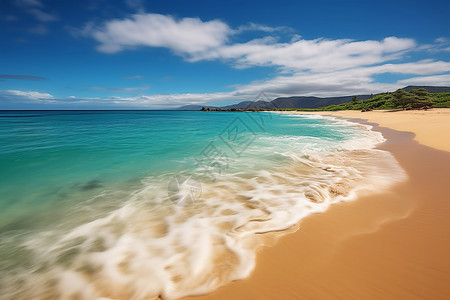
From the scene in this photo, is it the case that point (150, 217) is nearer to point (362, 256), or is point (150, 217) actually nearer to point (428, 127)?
point (362, 256)

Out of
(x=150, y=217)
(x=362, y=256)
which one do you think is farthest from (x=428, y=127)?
(x=150, y=217)

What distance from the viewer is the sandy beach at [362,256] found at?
2.12m

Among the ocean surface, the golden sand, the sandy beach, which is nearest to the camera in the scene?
the sandy beach

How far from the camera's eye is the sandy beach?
212 cm

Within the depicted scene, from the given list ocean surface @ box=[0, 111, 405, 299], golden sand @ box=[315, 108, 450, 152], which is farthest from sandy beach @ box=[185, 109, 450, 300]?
golden sand @ box=[315, 108, 450, 152]

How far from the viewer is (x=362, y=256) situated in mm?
2572

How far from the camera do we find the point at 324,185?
5289 mm

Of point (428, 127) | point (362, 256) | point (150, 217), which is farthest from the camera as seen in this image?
point (428, 127)

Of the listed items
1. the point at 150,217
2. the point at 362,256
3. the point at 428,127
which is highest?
the point at 428,127

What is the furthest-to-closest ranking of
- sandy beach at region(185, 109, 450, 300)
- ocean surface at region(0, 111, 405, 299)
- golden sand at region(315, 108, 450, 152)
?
1. golden sand at region(315, 108, 450, 152)
2. ocean surface at region(0, 111, 405, 299)
3. sandy beach at region(185, 109, 450, 300)

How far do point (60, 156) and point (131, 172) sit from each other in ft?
17.7

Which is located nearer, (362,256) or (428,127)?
(362,256)

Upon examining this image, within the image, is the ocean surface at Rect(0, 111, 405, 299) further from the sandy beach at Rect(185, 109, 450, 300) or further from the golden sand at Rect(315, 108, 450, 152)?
the golden sand at Rect(315, 108, 450, 152)

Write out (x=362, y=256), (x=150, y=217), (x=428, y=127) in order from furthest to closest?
(x=428, y=127) → (x=150, y=217) → (x=362, y=256)
